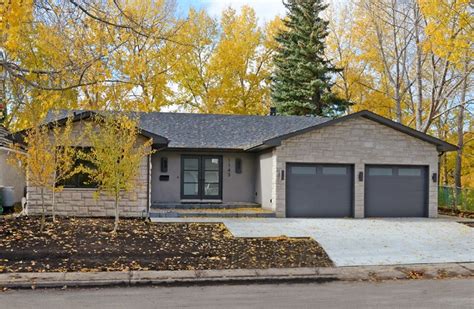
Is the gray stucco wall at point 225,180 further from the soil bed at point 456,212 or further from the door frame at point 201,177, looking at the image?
Answer: the soil bed at point 456,212

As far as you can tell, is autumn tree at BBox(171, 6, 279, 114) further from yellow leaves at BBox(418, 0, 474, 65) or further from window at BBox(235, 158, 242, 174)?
yellow leaves at BBox(418, 0, 474, 65)

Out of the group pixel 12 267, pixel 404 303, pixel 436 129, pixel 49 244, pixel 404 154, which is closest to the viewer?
pixel 404 303

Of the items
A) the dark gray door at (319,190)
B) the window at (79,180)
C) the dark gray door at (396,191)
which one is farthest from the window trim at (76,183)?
the dark gray door at (396,191)

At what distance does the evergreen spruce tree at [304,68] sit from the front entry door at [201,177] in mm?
13459

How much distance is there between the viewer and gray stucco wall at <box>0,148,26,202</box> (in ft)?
62.0

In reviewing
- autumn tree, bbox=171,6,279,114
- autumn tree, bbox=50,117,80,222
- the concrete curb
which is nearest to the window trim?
autumn tree, bbox=50,117,80,222

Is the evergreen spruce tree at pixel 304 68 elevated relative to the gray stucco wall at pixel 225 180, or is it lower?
elevated

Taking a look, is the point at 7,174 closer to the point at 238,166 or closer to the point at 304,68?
the point at 238,166

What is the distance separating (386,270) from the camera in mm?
9102

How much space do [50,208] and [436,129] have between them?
31.0 metres

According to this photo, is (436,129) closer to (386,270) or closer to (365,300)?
(386,270)

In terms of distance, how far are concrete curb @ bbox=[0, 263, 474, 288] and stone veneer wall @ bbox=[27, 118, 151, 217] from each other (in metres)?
6.88

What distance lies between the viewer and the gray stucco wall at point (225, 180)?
61.6ft

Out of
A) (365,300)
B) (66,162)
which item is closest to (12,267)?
(66,162)
